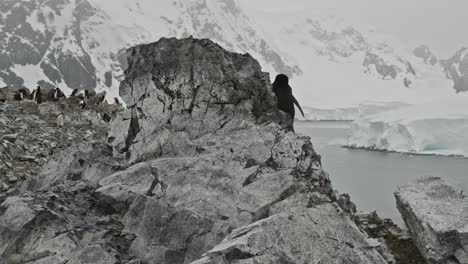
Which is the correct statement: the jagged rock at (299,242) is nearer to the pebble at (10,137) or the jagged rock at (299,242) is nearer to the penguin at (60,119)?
the pebble at (10,137)

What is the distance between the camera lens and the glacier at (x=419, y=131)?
55.8 metres

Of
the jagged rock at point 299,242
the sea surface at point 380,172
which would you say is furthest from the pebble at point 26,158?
the sea surface at point 380,172

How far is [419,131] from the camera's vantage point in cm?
5919

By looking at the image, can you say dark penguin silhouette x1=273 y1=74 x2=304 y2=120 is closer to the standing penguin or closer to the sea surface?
the sea surface

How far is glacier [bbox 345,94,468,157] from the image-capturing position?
5575 centimetres

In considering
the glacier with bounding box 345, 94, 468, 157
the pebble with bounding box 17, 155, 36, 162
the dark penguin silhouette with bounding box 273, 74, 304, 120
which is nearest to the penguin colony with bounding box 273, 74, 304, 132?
the dark penguin silhouette with bounding box 273, 74, 304, 120

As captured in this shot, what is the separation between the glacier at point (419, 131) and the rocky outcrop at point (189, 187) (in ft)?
159

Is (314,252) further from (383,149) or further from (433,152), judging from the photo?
(383,149)

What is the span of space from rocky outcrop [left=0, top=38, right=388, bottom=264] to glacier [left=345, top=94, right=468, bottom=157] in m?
48.4

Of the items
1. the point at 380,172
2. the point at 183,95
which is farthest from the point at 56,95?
the point at 380,172

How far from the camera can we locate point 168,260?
22.3ft

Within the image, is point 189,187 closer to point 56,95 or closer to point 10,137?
point 10,137

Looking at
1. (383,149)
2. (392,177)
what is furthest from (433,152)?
(392,177)

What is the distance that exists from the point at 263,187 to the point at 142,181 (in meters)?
2.06
